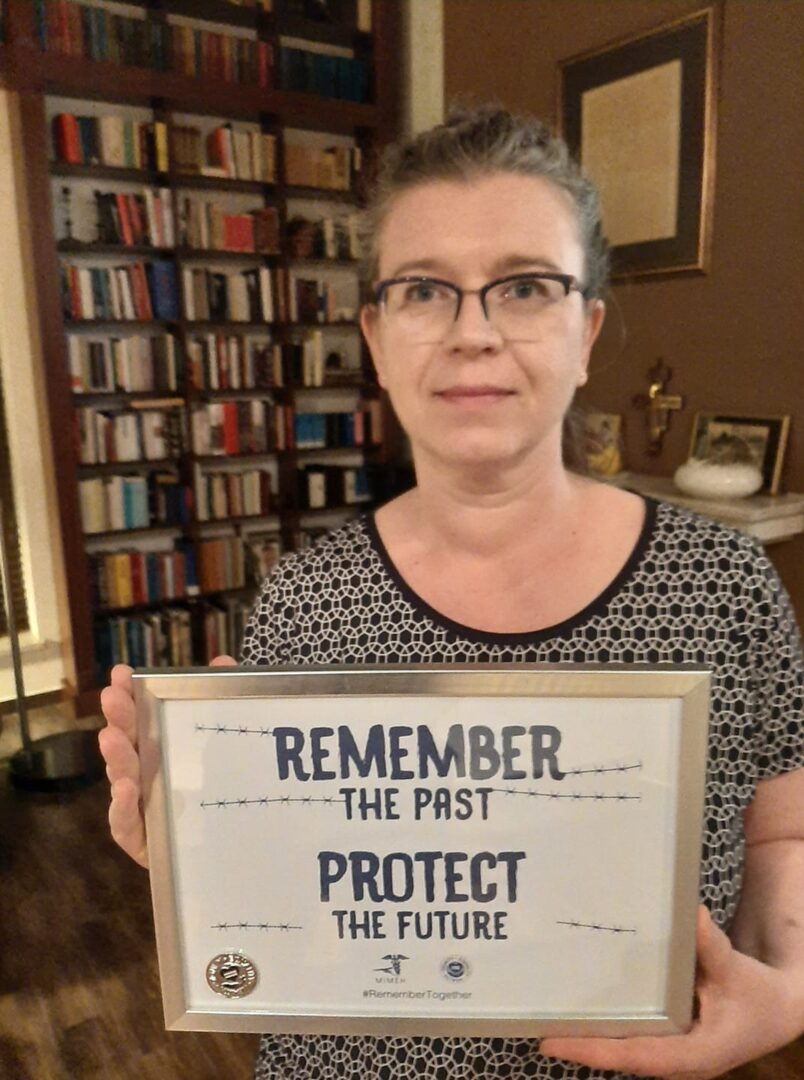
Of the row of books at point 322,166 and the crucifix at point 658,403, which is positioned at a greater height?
the row of books at point 322,166

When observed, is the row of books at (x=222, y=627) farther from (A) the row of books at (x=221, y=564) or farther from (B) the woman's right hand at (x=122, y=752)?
(B) the woman's right hand at (x=122, y=752)

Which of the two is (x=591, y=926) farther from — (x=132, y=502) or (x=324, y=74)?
(x=324, y=74)

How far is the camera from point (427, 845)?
22.6 inches

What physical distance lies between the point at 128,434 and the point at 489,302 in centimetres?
298

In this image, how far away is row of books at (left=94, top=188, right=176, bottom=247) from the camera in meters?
3.23

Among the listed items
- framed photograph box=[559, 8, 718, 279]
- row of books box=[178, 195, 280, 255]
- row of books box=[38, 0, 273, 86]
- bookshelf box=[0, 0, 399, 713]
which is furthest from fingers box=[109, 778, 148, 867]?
row of books box=[38, 0, 273, 86]

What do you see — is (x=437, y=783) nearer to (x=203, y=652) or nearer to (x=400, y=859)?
(x=400, y=859)

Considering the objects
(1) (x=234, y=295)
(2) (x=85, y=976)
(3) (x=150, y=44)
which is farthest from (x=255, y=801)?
(3) (x=150, y=44)

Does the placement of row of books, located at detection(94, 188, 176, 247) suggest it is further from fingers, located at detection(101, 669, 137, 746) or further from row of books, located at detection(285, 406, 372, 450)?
fingers, located at detection(101, 669, 137, 746)

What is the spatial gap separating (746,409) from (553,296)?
7.04 feet

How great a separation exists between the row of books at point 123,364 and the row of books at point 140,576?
0.74 meters

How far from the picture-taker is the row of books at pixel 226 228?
135 inches

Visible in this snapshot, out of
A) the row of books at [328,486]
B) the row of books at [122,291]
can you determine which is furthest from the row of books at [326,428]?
the row of books at [122,291]

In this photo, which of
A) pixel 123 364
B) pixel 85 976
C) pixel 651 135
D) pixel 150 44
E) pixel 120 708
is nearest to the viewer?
pixel 120 708
